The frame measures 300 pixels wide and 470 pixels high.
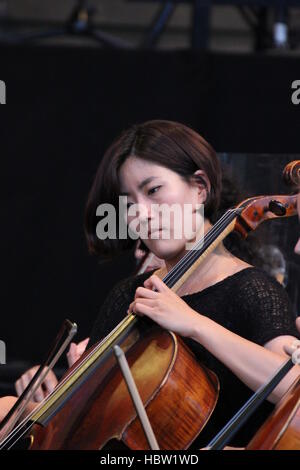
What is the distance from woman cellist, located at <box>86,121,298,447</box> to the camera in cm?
132

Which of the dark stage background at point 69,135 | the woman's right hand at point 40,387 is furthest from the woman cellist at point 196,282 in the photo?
the dark stage background at point 69,135

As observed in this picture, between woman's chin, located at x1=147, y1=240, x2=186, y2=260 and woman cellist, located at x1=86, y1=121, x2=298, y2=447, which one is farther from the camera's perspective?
woman's chin, located at x1=147, y1=240, x2=186, y2=260

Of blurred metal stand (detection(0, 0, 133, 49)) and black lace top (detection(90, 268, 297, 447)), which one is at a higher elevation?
blurred metal stand (detection(0, 0, 133, 49))

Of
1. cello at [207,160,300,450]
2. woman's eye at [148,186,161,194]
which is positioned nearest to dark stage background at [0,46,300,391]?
woman's eye at [148,186,161,194]

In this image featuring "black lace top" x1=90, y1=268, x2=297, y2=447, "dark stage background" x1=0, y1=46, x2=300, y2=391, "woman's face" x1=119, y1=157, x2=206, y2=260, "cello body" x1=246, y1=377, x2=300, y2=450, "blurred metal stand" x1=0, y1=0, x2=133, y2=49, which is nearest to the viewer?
"cello body" x1=246, y1=377, x2=300, y2=450

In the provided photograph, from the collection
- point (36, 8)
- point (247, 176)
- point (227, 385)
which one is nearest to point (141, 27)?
point (36, 8)

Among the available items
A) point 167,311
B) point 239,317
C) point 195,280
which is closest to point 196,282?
point 195,280

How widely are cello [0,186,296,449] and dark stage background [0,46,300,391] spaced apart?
37.6 inches

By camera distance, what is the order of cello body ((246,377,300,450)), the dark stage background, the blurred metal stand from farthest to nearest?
1. the blurred metal stand
2. the dark stage background
3. cello body ((246,377,300,450))

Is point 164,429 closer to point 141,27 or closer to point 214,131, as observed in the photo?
point 214,131

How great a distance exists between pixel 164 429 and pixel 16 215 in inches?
48.4

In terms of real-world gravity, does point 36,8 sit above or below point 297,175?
above

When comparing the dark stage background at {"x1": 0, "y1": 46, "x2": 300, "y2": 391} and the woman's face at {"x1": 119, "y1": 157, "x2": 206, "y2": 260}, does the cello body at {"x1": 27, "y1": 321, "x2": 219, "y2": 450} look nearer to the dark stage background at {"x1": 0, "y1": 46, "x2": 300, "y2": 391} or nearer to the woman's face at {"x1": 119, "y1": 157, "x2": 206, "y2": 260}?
the woman's face at {"x1": 119, "y1": 157, "x2": 206, "y2": 260}

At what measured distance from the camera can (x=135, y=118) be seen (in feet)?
7.84
